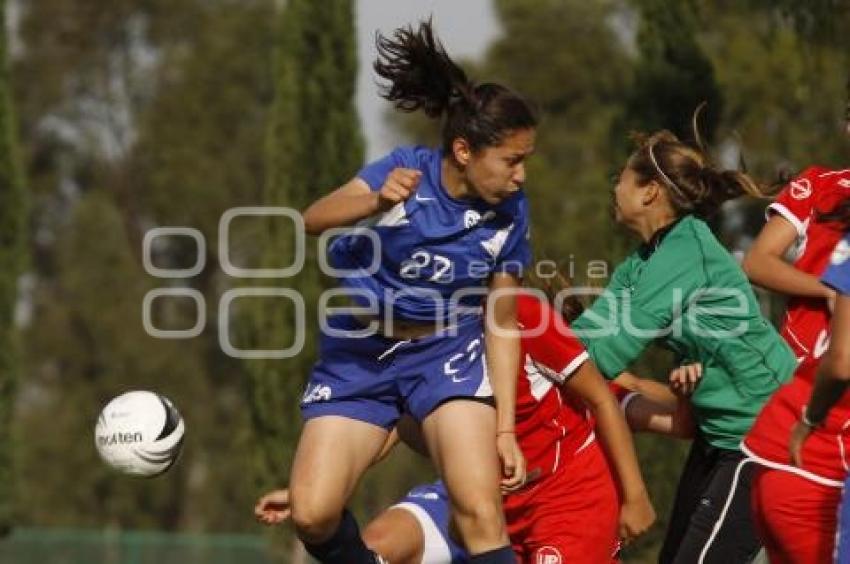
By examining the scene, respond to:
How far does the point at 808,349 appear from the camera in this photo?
20.5 feet

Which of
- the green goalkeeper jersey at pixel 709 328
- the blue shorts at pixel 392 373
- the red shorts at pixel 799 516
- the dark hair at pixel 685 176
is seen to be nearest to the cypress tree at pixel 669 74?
the dark hair at pixel 685 176

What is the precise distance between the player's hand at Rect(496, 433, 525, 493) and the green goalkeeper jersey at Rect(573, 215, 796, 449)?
0.55 m

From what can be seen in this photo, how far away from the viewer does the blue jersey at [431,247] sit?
21.0 ft

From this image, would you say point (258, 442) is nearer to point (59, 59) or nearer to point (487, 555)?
point (487, 555)

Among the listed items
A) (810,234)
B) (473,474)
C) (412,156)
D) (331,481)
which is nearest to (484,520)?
(473,474)

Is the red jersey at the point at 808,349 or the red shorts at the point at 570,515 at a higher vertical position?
the red jersey at the point at 808,349

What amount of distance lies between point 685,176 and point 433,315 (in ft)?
3.34

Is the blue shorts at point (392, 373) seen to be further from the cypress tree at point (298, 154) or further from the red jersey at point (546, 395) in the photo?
the cypress tree at point (298, 154)

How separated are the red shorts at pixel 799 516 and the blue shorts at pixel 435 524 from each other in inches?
68.2

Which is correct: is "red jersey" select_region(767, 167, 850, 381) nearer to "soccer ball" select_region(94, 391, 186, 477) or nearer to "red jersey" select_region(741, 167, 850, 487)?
"red jersey" select_region(741, 167, 850, 487)

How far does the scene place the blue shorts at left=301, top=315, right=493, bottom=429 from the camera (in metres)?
6.48

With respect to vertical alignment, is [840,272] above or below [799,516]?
above

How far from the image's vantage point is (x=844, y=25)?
528 inches

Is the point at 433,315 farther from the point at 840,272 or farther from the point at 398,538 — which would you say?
the point at 840,272
